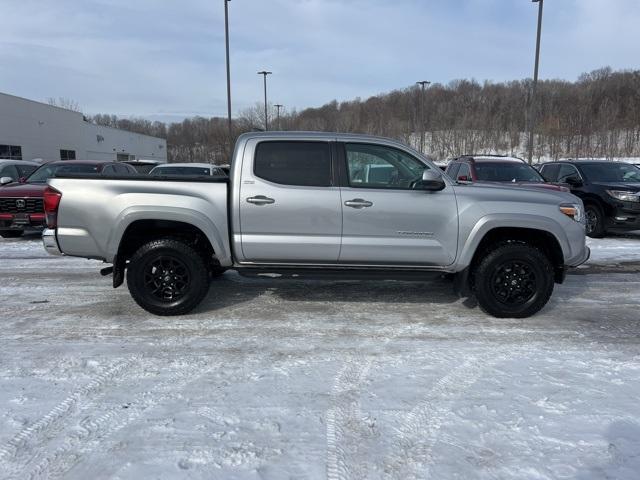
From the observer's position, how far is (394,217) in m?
4.87

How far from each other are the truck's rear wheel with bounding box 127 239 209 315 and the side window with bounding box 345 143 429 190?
75.4 inches

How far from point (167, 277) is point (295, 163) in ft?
6.12

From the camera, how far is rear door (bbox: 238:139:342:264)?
4855 mm

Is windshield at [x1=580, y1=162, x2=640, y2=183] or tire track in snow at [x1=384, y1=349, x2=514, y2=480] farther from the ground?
windshield at [x1=580, y1=162, x2=640, y2=183]

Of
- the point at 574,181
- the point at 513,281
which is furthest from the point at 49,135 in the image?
the point at 513,281

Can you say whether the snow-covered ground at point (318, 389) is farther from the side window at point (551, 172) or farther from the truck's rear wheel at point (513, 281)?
the side window at point (551, 172)

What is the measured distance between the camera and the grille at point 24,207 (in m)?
9.85

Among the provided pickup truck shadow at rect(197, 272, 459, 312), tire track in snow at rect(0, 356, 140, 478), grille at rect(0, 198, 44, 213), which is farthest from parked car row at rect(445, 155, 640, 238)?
grille at rect(0, 198, 44, 213)

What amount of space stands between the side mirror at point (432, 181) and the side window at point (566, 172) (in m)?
8.53

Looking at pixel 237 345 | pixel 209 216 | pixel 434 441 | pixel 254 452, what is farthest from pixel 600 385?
pixel 209 216

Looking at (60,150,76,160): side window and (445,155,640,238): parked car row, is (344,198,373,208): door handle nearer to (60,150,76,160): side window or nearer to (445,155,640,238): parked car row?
(445,155,640,238): parked car row

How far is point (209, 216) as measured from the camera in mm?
4844

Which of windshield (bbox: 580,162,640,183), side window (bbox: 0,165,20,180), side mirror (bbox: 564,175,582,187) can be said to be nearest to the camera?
side mirror (bbox: 564,175,582,187)

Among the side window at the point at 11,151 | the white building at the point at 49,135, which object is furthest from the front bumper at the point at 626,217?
the white building at the point at 49,135
